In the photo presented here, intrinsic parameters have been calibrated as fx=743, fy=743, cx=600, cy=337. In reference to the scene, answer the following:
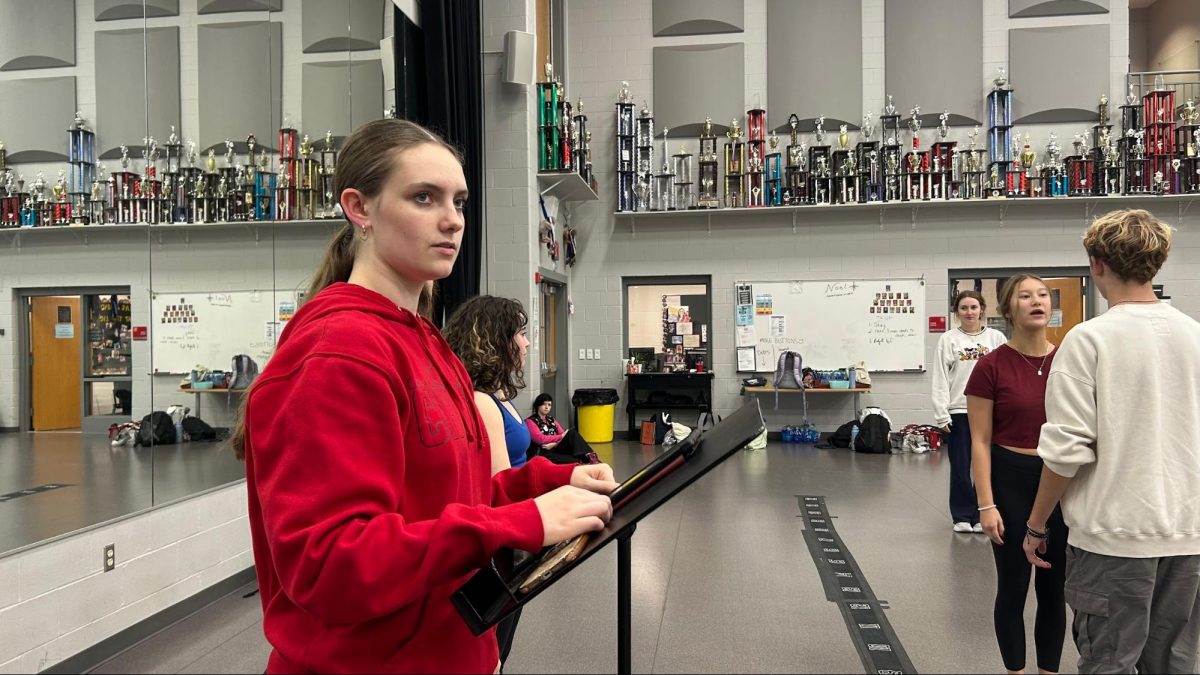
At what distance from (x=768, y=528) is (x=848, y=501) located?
114 cm

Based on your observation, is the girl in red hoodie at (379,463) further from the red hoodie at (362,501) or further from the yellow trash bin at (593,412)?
the yellow trash bin at (593,412)

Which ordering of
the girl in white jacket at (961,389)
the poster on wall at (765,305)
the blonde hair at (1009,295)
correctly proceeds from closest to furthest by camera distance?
1. the blonde hair at (1009,295)
2. the girl in white jacket at (961,389)
3. the poster on wall at (765,305)

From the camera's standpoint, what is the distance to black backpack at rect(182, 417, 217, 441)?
11.6 ft

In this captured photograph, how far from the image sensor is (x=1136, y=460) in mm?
1692

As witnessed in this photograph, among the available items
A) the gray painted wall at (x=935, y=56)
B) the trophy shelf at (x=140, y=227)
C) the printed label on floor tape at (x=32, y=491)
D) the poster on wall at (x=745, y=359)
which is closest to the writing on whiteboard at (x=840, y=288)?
the poster on wall at (x=745, y=359)

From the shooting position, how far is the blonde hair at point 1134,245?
172cm

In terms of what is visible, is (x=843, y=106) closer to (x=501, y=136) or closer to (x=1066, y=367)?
(x=501, y=136)

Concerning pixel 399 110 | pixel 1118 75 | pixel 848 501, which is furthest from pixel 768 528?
pixel 1118 75

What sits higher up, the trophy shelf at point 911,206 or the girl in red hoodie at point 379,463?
the trophy shelf at point 911,206

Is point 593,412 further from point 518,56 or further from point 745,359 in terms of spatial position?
point 518,56

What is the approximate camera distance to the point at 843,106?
9047mm

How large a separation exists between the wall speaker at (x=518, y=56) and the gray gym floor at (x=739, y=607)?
13.1ft

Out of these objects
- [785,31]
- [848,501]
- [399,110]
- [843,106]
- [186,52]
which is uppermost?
[785,31]

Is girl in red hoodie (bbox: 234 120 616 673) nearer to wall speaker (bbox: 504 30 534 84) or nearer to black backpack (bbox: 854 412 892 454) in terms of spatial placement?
wall speaker (bbox: 504 30 534 84)
